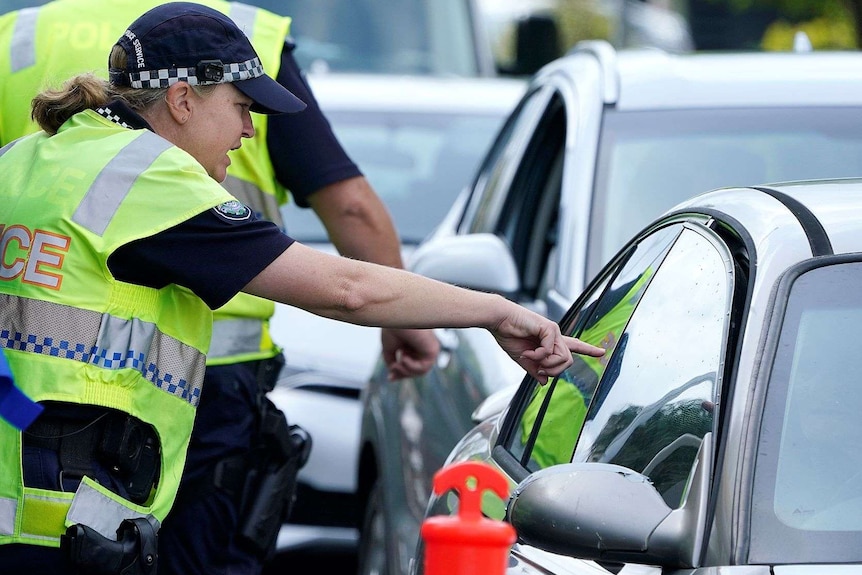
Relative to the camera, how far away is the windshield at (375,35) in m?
10.6

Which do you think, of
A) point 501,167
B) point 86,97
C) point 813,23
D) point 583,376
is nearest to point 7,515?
point 86,97

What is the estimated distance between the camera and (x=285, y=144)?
4027 millimetres

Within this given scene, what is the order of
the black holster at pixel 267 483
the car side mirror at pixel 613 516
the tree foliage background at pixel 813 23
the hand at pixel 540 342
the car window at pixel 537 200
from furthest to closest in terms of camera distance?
the tree foliage background at pixel 813 23 < the car window at pixel 537 200 < the black holster at pixel 267 483 < the hand at pixel 540 342 < the car side mirror at pixel 613 516

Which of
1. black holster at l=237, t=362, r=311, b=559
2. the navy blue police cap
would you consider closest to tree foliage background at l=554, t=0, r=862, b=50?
black holster at l=237, t=362, r=311, b=559

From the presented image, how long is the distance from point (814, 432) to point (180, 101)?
4.67 feet

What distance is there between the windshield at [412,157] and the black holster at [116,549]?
4243 mm

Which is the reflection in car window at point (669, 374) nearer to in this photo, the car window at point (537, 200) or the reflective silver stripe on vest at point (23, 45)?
the reflective silver stripe on vest at point (23, 45)

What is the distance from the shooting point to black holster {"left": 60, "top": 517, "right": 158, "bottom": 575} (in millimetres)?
2953

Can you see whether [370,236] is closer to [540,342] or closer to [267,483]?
[267,483]

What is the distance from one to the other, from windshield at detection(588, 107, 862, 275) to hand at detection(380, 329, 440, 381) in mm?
587

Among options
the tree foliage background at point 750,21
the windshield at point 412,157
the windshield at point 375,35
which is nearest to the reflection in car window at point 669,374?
the windshield at point 412,157

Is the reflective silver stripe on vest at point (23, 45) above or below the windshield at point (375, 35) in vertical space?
below

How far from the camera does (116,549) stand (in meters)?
3.01

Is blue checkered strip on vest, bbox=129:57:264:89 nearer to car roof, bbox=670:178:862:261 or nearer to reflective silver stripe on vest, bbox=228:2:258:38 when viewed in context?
reflective silver stripe on vest, bbox=228:2:258:38
